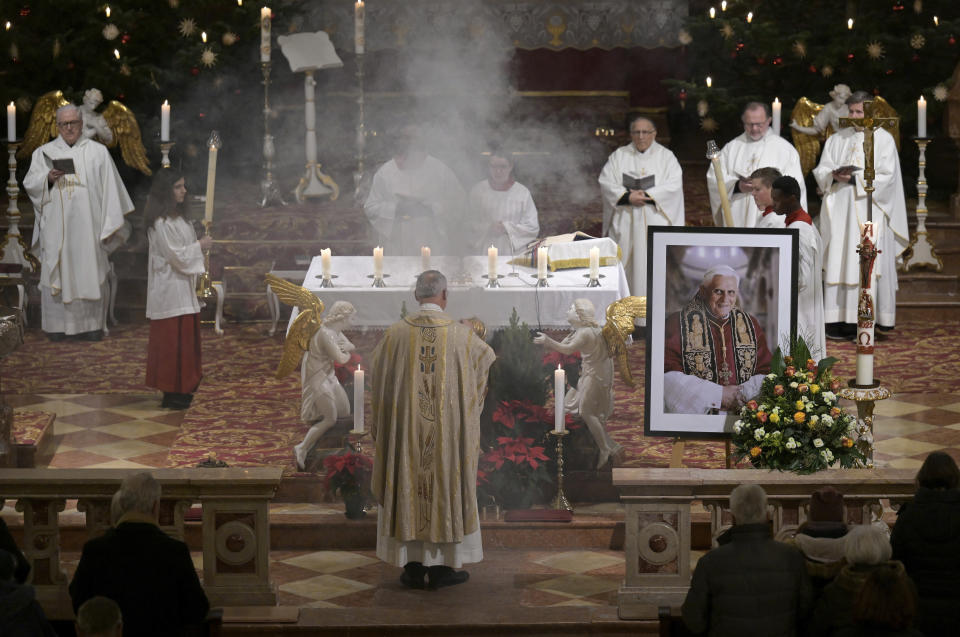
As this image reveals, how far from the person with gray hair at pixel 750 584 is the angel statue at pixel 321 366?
361 centimetres

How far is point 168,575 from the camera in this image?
19.9 feet

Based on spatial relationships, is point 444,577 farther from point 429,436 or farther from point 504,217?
point 504,217

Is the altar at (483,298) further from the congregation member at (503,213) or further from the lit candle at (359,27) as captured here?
the lit candle at (359,27)

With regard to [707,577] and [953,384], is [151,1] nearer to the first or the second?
[953,384]

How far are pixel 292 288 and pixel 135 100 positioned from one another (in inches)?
268

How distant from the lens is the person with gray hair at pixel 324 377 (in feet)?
30.1

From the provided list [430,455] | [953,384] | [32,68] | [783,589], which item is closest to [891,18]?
[953,384]

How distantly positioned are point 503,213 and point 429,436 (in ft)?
15.0

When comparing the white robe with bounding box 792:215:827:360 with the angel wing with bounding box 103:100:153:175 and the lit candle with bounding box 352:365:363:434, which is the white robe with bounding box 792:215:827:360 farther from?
the angel wing with bounding box 103:100:153:175

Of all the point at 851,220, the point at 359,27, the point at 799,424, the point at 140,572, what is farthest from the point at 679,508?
the point at 359,27

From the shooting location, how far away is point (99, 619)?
17.3 feet

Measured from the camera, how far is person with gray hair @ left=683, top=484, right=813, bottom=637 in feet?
19.6

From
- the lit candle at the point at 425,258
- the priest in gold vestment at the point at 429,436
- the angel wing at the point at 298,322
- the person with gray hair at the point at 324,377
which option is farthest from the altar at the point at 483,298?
the priest in gold vestment at the point at 429,436

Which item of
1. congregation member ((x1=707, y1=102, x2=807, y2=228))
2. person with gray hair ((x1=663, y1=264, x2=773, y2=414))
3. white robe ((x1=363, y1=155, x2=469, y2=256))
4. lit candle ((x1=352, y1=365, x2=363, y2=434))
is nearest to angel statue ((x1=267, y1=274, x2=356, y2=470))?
lit candle ((x1=352, y1=365, x2=363, y2=434))
